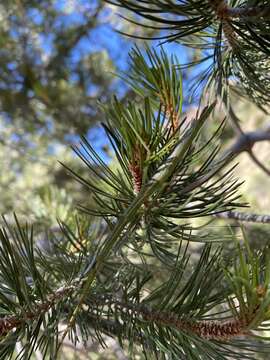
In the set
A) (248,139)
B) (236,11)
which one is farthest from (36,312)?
(248,139)

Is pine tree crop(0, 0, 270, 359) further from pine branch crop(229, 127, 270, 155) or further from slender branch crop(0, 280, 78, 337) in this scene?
pine branch crop(229, 127, 270, 155)

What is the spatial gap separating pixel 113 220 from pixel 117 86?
1.76 metres

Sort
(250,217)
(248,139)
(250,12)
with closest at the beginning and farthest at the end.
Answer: (250,12) → (250,217) → (248,139)

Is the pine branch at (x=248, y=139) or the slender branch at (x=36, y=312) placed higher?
the pine branch at (x=248, y=139)

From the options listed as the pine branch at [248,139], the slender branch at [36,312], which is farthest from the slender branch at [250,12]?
the pine branch at [248,139]

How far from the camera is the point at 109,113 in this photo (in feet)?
1.40

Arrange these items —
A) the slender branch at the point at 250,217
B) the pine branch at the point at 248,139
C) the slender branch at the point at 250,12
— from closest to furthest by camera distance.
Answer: the slender branch at the point at 250,12 < the slender branch at the point at 250,217 < the pine branch at the point at 248,139

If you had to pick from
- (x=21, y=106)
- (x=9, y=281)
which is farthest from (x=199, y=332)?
(x=21, y=106)

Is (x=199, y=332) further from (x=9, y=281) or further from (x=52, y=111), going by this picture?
(x=52, y=111)

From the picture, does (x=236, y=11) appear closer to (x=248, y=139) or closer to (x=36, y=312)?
(x=36, y=312)

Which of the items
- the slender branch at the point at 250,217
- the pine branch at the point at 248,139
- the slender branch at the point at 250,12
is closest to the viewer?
the slender branch at the point at 250,12

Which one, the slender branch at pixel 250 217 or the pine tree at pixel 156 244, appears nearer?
the pine tree at pixel 156 244

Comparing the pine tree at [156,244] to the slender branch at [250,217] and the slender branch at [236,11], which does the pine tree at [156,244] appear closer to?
the slender branch at [236,11]

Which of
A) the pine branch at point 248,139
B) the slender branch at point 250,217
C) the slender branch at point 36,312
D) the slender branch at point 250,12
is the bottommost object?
the slender branch at point 36,312
